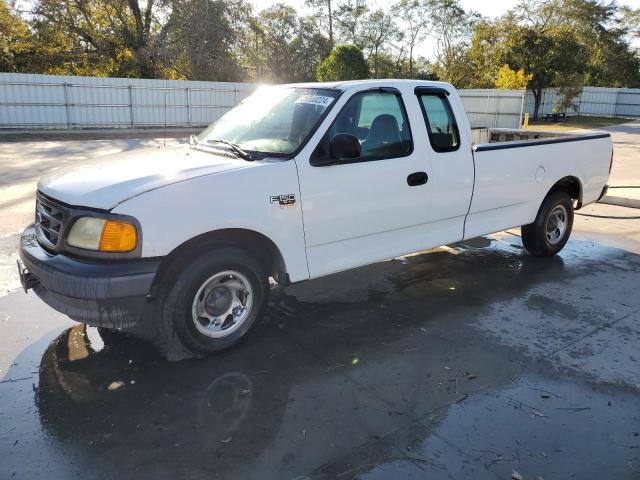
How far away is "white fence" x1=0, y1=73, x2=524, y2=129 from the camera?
71.9 feet

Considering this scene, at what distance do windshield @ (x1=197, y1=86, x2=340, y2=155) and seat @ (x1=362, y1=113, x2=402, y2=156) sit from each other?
1.57ft

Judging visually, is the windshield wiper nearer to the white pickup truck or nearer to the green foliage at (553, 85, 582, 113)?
the white pickup truck

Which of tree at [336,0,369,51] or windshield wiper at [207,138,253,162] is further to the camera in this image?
tree at [336,0,369,51]

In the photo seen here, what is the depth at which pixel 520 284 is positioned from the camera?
5.91 m

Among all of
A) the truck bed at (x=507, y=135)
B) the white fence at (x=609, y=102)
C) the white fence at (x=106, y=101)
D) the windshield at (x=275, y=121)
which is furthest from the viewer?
the white fence at (x=609, y=102)

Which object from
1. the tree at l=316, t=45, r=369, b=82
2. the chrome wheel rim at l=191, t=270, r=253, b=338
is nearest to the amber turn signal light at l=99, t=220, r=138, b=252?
the chrome wheel rim at l=191, t=270, r=253, b=338

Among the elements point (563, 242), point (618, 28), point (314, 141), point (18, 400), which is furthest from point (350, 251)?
point (618, 28)

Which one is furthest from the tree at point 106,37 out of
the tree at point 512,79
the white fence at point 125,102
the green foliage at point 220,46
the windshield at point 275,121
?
the windshield at point 275,121

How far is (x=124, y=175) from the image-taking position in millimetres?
3840

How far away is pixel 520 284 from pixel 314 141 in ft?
9.96

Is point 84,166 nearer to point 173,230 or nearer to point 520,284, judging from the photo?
point 173,230

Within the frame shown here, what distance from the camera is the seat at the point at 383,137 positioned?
468 cm

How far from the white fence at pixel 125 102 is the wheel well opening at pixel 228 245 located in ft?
60.4

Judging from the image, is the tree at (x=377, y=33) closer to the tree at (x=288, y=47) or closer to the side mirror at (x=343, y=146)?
the tree at (x=288, y=47)
